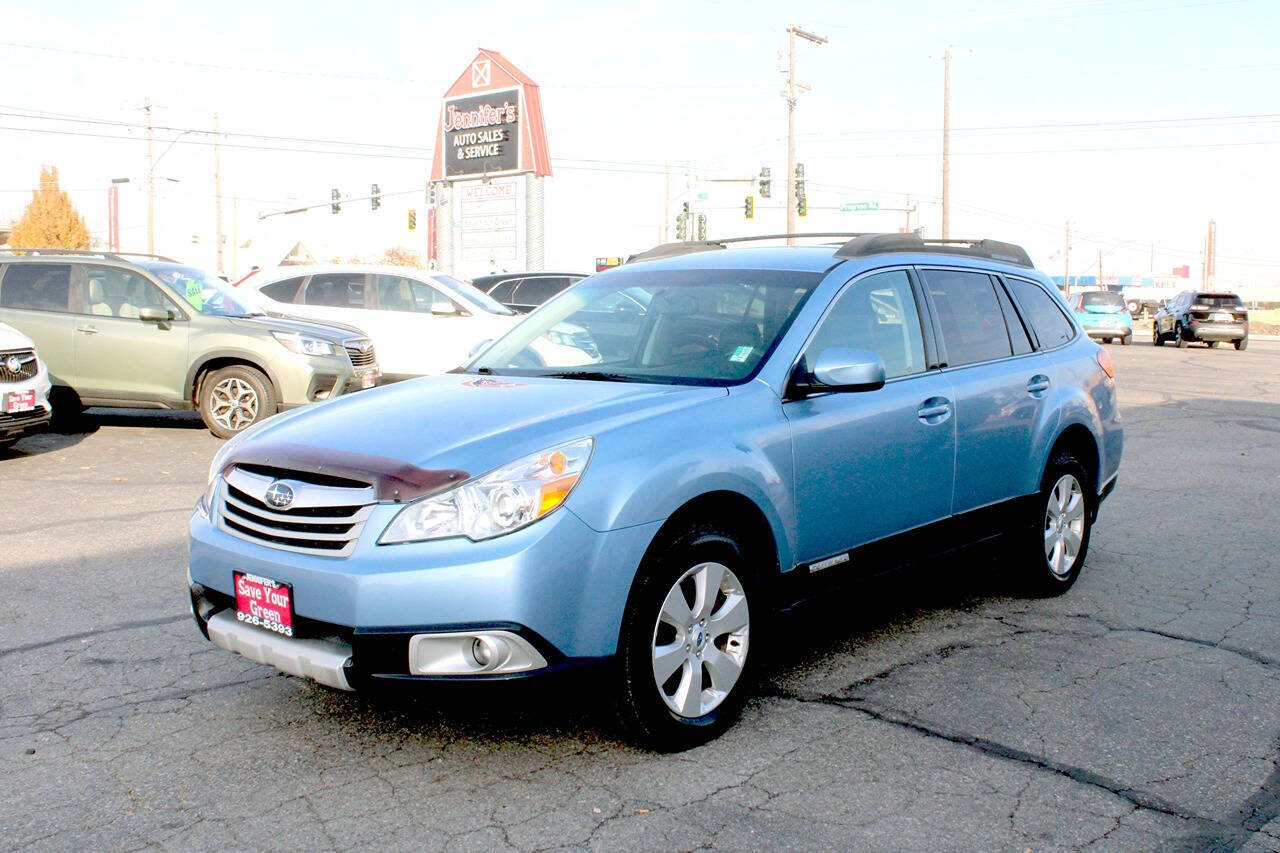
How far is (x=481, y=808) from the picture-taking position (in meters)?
3.54

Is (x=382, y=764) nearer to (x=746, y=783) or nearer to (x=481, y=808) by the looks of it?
(x=481, y=808)

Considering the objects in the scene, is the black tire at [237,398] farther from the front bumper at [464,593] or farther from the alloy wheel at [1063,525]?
the front bumper at [464,593]

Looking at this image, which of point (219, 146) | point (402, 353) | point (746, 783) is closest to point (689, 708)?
point (746, 783)

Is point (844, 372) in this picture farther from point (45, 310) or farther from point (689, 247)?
point (45, 310)

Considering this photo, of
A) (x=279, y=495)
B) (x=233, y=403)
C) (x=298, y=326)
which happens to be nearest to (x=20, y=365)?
(x=233, y=403)

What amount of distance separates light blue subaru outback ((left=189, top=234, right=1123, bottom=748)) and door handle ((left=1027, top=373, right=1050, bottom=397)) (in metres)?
0.01

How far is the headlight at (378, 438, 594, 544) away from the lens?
11.6 ft

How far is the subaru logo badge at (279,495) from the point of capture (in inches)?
149

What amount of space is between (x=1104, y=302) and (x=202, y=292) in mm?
30007

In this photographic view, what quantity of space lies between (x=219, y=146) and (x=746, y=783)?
50781 millimetres

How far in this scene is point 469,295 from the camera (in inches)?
633

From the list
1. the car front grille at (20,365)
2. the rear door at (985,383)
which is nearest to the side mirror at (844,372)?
the rear door at (985,383)

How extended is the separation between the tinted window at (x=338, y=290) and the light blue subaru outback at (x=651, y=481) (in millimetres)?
10725

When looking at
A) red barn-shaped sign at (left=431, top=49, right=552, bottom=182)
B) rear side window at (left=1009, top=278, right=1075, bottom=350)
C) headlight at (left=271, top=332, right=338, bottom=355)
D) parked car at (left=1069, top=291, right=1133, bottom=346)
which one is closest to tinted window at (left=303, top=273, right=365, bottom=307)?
headlight at (left=271, top=332, right=338, bottom=355)
